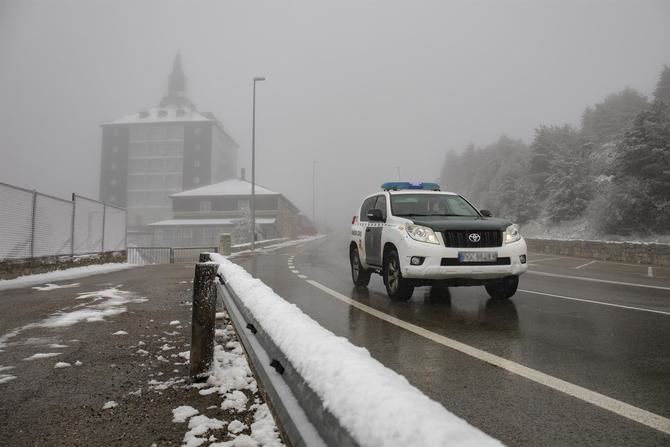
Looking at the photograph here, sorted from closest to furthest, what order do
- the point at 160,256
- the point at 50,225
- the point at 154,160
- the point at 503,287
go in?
the point at 503,287
the point at 50,225
the point at 160,256
the point at 154,160

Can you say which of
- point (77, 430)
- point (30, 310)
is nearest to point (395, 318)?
point (77, 430)

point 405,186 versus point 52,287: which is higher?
point 405,186

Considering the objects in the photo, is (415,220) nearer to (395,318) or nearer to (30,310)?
(395,318)

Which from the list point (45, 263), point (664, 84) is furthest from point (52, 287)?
point (664, 84)

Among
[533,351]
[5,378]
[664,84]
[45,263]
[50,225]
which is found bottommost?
[5,378]

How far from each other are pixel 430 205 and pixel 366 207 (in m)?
1.62

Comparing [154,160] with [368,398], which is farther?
[154,160]

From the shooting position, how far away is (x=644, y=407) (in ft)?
8.33

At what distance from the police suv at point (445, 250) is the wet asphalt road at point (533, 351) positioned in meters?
0.41

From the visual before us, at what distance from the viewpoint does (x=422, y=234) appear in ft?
20.4

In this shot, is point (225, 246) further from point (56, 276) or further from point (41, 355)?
point (41, 355)

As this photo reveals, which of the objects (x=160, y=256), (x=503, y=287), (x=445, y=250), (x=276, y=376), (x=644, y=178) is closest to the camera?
(x=276, y=376)

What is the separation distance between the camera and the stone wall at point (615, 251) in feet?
54.6

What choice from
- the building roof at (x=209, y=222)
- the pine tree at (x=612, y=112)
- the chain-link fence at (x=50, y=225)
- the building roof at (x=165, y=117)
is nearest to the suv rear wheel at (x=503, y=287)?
the chain-link fence at (x=50, y=225)
